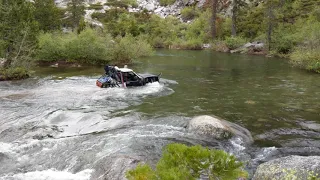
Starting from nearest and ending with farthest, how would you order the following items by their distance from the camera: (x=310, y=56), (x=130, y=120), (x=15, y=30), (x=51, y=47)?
(x=130, y=120) → (x=15, y=30) → (x=310, y=56) → (x=51, y=47)

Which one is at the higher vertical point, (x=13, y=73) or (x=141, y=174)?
(x=141, y=174)

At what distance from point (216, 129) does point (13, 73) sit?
61.6ft

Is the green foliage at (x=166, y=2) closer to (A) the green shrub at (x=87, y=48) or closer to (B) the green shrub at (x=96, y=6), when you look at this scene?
(B) the green shrub at (x=96, y=6)

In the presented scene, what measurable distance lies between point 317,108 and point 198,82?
9515 millimetres

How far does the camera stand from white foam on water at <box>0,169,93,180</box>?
28.6 ft

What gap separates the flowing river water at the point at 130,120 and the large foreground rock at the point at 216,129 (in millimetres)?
387

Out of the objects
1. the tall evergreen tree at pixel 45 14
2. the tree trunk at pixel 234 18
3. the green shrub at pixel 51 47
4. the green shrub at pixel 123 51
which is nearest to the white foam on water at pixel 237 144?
the green shrub at pixel 123 51

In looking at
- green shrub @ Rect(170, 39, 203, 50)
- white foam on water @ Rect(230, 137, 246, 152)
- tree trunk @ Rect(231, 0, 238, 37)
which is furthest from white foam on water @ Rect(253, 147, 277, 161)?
tree trunk @ Rect(231, 0, 238, 37)

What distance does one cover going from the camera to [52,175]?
8945 mm

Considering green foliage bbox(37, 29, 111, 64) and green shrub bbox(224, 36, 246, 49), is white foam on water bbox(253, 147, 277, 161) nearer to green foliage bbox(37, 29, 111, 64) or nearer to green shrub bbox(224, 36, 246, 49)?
green foliage bbox(37, 29, 111, 64)

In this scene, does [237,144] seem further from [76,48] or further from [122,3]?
[122,3]

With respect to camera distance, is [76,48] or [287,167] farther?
[76,48]

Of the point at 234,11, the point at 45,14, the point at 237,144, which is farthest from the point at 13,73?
the point at 234,11

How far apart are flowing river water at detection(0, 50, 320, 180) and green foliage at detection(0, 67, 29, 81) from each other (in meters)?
1.08
